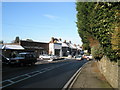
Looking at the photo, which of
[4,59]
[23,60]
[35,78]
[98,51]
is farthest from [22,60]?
[98,51]

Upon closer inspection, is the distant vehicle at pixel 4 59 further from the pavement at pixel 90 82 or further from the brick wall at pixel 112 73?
the brick wall at pixel 112 73

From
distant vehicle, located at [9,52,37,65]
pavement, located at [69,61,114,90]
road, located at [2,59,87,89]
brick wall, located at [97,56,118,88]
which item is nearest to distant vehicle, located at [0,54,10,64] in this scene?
distant vehicle, located at [9,52,37,65]

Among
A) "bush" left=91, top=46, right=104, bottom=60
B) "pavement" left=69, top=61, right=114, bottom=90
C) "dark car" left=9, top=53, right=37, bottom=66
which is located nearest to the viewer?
"pavement" left=69, top=61, right=114, bottom=90

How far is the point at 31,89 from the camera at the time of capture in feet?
28.2

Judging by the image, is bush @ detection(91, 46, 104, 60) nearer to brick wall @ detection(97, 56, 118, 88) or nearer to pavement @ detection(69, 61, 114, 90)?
pavement @ detection(69, 61, 114, 90)

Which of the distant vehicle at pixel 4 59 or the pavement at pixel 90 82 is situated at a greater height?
the distant vehicle at pixel 4 59

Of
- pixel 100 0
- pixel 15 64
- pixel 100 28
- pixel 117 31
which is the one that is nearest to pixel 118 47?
pixel 117 31

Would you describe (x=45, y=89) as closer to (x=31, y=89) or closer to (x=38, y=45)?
(x=31, y=89)

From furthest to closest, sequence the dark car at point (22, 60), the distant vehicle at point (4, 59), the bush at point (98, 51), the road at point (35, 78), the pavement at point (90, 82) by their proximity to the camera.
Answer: the distant vehicle at point (4, 59)
the dark car at point (22, 60)
the bush at point (98, 51)
the road at point (35, 78)
the pavement at point (90, 82)

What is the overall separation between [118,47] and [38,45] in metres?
51.4

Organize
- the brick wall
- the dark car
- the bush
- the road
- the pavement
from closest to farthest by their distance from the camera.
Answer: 1. the brick wall
2. the pavement
3. the road
4. the bush
5. the dark car

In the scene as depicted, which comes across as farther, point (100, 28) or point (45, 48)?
point (45, 48)

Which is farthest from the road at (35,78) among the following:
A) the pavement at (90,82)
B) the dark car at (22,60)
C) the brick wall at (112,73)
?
the dark car at (22,60)

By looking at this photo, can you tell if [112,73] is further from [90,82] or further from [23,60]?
[23,60]
